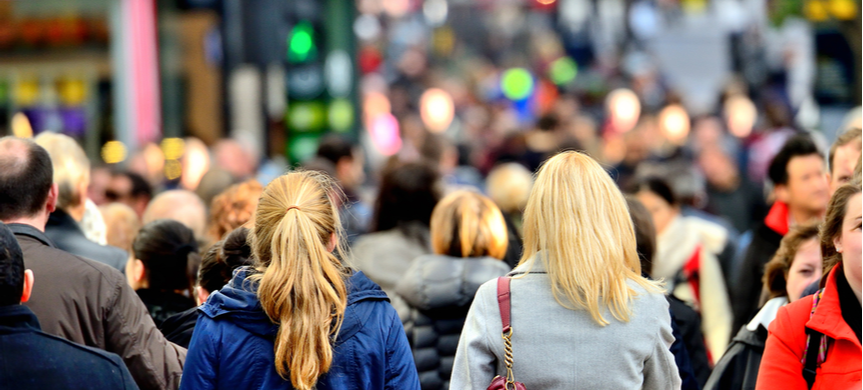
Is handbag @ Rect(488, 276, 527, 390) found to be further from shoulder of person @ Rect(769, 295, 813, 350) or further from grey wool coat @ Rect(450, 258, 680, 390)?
shoulder of person @ Rect(769, 295, 813, 350)

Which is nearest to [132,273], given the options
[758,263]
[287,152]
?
[758,263]

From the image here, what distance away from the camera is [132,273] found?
430cm

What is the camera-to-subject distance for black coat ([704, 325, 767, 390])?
3.55m

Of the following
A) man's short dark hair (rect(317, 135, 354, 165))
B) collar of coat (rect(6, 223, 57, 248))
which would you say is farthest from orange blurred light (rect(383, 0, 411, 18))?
collar of coat (rect(6, 223, 57, 248))

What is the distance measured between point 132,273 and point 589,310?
7.29 ft

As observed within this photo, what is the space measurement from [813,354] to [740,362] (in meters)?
0.65

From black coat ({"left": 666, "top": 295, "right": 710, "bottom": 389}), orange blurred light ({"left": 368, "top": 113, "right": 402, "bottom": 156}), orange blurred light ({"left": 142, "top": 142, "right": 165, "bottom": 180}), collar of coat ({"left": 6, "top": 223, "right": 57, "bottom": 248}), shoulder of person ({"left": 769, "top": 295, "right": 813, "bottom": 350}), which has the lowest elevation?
orange blurred light ({"left": 368, "top": 113, "right": 402, "bottom": 156})

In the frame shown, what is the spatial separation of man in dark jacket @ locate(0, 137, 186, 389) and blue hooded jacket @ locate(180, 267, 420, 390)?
472mm

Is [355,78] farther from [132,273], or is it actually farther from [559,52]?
[559,52]

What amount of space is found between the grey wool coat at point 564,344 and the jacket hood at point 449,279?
3.97 feet

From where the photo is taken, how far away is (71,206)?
4.45m

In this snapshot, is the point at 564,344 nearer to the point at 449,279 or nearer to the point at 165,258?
the point at 449,279

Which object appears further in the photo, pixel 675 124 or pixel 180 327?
pixel 675 124

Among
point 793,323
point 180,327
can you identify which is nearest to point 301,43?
point 180,327
